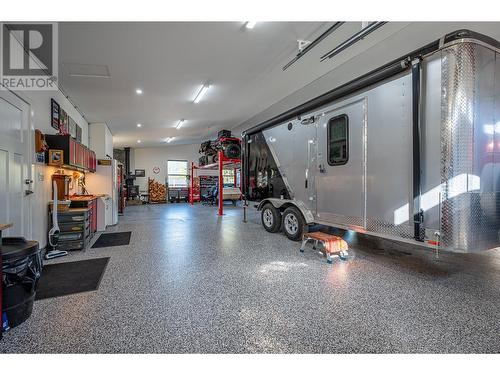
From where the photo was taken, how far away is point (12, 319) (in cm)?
200

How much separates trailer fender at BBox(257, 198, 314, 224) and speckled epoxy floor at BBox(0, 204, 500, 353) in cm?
79

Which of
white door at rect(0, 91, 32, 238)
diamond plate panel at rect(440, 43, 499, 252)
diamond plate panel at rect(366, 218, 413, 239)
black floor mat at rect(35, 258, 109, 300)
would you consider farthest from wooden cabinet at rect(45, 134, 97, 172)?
diamond plate panel at rect(440, 43, 499, 252)

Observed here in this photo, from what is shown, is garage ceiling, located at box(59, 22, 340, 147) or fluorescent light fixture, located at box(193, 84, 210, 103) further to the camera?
fluorescent light fixture, located at box(193, 84, 210, 103)

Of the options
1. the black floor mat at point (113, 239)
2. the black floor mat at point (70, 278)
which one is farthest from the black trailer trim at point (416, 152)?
the black floor mat at point (113, 239)

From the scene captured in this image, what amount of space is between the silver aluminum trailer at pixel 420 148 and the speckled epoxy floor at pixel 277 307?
0.62 meters

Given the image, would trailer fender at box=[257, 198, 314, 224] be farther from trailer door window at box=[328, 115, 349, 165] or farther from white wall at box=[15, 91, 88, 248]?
white wall at box=[15, 91, 88, 248]

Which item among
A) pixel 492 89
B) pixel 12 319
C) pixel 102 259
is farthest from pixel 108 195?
pixel 492 89

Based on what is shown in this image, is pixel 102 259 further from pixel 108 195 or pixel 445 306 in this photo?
pixel 445 306

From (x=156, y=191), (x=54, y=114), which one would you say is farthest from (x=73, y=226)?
(x=156, y=191)

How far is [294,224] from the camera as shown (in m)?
4.89

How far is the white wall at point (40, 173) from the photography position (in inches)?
152

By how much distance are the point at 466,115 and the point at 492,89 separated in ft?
1.78

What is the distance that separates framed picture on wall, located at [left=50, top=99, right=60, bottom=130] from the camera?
188 inches

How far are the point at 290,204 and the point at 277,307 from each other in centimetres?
287
